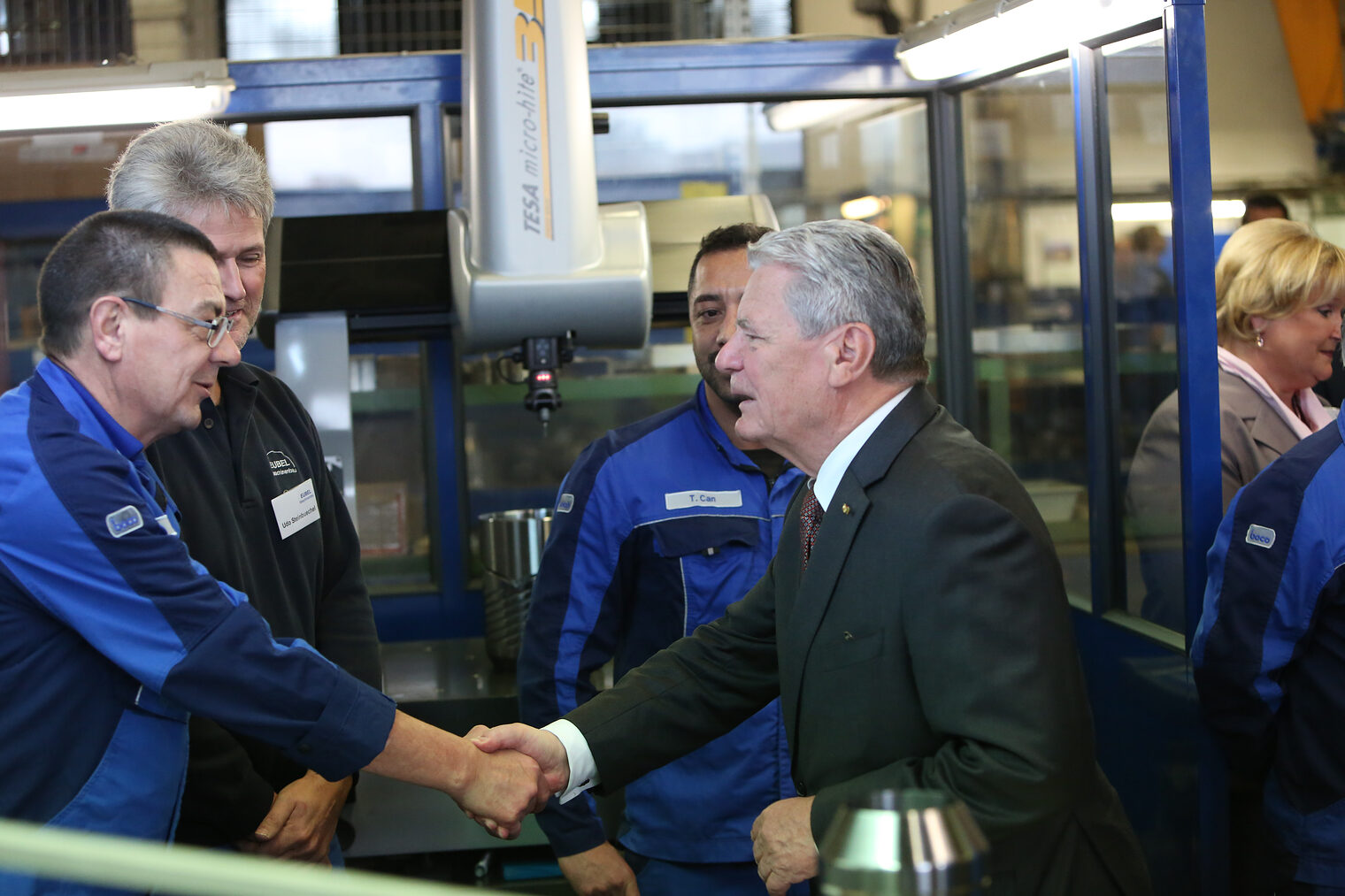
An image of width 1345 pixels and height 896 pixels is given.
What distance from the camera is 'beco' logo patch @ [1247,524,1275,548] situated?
1980 mm

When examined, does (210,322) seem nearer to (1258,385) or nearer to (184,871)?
(184,871)

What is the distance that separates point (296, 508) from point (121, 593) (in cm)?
51

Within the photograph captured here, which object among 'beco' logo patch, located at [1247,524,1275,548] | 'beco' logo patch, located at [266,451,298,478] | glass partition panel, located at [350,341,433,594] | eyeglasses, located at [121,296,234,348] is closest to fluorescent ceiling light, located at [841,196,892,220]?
glass partition panel, located at [350,341,433,594]

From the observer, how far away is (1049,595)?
1368 millimetres

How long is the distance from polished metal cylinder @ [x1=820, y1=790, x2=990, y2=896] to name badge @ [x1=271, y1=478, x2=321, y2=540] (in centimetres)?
134

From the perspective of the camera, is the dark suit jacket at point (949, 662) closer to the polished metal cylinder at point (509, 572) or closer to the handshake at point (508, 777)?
the handshake at point (508, 777)

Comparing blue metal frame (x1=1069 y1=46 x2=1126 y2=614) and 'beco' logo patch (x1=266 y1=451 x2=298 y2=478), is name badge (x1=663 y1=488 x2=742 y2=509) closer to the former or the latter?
'beco' logo patch (x1=266 y1=451 x2=298 y2=478)

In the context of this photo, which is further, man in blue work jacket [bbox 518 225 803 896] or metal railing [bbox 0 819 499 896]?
man in blue work jacket [bbox 518 225 803 896]

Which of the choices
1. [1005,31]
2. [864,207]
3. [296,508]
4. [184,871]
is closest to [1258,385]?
[1005,31]

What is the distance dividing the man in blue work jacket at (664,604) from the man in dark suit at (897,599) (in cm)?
41

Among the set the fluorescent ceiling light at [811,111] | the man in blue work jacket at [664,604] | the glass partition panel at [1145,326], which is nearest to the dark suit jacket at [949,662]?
the man in blue work jacket at [664,604]

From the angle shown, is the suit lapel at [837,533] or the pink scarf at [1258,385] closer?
the suit lapel at [837,533]

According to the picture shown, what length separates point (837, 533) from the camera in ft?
4.83

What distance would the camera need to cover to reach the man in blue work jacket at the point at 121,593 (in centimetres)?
130
